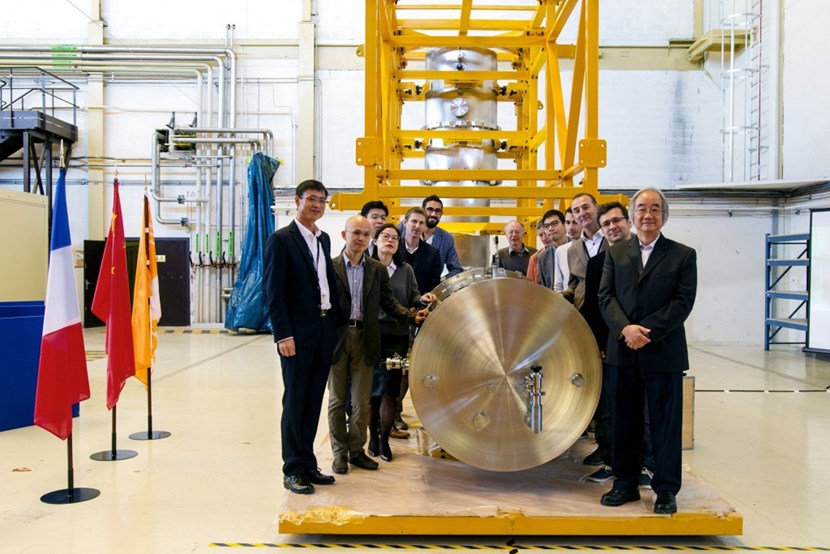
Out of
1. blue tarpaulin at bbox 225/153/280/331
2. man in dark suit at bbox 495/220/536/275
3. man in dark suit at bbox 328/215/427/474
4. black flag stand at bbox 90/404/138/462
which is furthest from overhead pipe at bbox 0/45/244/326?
man in dark suit at bbox 328/215/427/474

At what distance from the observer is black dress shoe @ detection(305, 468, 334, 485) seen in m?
3.92

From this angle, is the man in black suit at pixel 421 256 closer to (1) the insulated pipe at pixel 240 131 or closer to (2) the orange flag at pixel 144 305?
(2) the orange flag at pixel 144 305

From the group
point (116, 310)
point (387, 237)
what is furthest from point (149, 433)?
point (387, 237)

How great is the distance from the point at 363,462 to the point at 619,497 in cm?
153

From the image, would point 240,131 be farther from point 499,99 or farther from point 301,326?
point 301,326

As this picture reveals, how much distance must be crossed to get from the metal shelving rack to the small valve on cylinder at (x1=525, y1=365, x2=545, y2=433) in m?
8.70

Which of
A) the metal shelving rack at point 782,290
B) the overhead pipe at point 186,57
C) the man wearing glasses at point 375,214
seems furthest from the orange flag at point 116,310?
the metal shelving rack at point 782,290

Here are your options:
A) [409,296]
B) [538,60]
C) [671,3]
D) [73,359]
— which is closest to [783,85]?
[671,3]

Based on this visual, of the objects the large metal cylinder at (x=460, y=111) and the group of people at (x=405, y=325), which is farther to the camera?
the large metal cylinder at (x=460, y=111)

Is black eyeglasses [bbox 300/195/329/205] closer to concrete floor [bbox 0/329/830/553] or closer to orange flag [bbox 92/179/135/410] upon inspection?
concrete floor [bbox 0/329/830/553]

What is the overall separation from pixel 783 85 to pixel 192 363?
1081cm

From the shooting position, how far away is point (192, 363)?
32.0 ft

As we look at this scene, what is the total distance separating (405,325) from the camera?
4.60 m

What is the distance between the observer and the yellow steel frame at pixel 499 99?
5363 millimetres
